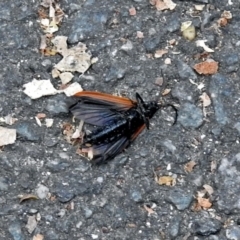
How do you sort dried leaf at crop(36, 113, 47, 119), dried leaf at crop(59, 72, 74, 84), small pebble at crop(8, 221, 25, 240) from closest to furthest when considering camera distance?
1. small pebble at crop(8, 221, 25, 240)
2. dried leaf at crop(36, 113, 47, 119)
3. dried leaf at crop(59, 72, 74, 84)

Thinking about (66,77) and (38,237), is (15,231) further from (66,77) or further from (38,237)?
(66,77)

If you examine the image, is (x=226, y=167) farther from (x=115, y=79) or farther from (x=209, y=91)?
(x=115, y=79)

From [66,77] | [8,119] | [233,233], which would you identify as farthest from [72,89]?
[233,233]

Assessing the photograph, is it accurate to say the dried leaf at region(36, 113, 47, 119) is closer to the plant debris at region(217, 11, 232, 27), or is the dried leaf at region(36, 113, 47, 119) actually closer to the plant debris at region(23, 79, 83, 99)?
the plant debris at region(23, 79, 83, 99)

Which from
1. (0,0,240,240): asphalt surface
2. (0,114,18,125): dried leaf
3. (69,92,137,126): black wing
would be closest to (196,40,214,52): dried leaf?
(0,0,240,240): asphalt surface

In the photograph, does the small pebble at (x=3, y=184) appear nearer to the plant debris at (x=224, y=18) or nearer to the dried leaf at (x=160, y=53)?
the dried leaf at (x=160, y=53)

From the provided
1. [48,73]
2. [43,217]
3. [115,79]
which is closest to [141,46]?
[115,79]
